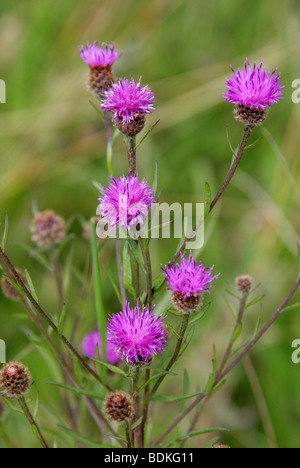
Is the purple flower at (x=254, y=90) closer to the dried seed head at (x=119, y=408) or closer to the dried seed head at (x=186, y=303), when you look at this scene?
the dried seed head at (x=186, y=303)

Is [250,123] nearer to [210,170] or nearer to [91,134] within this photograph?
[210,170]

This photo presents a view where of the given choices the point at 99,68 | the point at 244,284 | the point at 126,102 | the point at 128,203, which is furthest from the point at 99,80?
the point at 244,284

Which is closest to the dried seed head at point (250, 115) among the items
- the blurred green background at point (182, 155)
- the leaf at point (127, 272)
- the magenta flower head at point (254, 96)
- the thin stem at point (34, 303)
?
the magenta flower head at point (254, 96)

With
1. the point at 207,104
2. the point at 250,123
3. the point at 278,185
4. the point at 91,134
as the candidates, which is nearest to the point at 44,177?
the point at 91,134

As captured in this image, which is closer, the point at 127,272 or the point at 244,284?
the point at 127,272

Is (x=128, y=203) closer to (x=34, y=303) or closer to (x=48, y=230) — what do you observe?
(x=34, y=303)

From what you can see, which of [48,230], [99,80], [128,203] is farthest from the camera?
[48,230]
